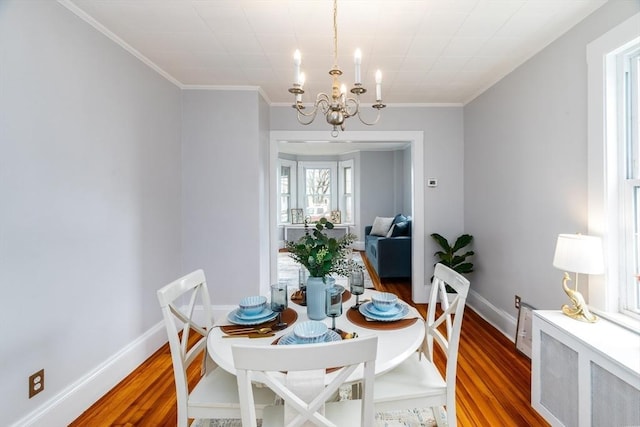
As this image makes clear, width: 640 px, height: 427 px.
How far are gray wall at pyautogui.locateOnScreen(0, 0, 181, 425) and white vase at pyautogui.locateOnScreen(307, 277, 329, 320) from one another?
1.46m

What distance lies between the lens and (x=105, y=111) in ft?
6.97

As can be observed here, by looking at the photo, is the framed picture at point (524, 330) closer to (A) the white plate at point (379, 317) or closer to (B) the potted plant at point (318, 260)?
(A) the white plate at point (379, 317)

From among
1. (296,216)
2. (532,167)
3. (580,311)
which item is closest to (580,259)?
(580,311)

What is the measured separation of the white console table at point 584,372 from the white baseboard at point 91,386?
2.77m

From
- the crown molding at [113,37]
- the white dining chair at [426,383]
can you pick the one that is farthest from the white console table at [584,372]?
the crown molding at [113,37]

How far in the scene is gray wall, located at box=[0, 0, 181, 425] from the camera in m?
1.52

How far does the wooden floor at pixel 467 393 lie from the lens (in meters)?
1.82

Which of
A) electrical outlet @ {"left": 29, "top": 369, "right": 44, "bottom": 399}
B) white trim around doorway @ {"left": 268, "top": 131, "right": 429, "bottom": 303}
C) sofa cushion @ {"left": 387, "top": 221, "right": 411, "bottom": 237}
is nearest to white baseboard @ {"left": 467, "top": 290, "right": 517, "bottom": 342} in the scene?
white trim around doorway @ {"left": 268, "top": 131, "right": 429, "bottom": 303}

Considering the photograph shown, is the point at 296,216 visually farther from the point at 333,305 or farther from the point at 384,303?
the point at 333,305

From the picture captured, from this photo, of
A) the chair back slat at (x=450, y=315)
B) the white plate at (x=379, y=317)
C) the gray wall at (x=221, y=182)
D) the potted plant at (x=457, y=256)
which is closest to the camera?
the chair back slat at (x=450, y=315)

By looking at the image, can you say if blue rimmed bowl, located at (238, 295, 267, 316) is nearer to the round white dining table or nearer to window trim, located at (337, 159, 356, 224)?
the round white dining table

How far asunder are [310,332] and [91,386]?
5.50 feet

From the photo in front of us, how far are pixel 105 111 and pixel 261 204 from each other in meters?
1.59

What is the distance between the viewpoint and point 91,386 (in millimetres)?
1968
